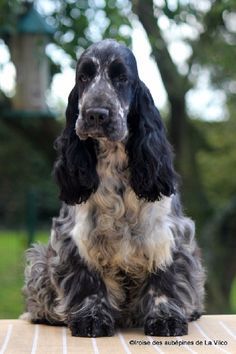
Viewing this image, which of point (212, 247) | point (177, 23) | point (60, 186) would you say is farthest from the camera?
point (212, 247)

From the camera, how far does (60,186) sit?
5.01 metres

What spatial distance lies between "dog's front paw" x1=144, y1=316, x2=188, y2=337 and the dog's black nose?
3.75ft

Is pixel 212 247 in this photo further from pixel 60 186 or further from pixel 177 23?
pixel 60 186

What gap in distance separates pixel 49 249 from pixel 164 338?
→ 0.97m

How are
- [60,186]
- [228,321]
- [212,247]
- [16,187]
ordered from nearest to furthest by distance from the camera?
[60,186] → [228,321] → [212,247] → [16,187]

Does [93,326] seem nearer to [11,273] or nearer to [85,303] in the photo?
[85,303]

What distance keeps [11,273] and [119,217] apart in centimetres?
1184

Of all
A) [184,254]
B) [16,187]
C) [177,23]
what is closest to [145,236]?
[184,254]

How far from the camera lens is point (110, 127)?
15.0 feet

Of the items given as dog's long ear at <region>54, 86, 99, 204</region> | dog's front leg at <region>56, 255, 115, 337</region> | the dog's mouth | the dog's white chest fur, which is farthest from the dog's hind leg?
the dog's mouth

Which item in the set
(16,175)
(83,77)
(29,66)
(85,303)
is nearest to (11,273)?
(16,175)

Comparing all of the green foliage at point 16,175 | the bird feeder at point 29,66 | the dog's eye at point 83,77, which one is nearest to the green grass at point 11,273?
the green foliage at point 16,175

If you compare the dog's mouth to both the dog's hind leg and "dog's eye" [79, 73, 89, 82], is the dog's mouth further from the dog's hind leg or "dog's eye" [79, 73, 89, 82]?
the dog's hind leg

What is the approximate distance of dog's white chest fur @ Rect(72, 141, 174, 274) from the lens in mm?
4891
